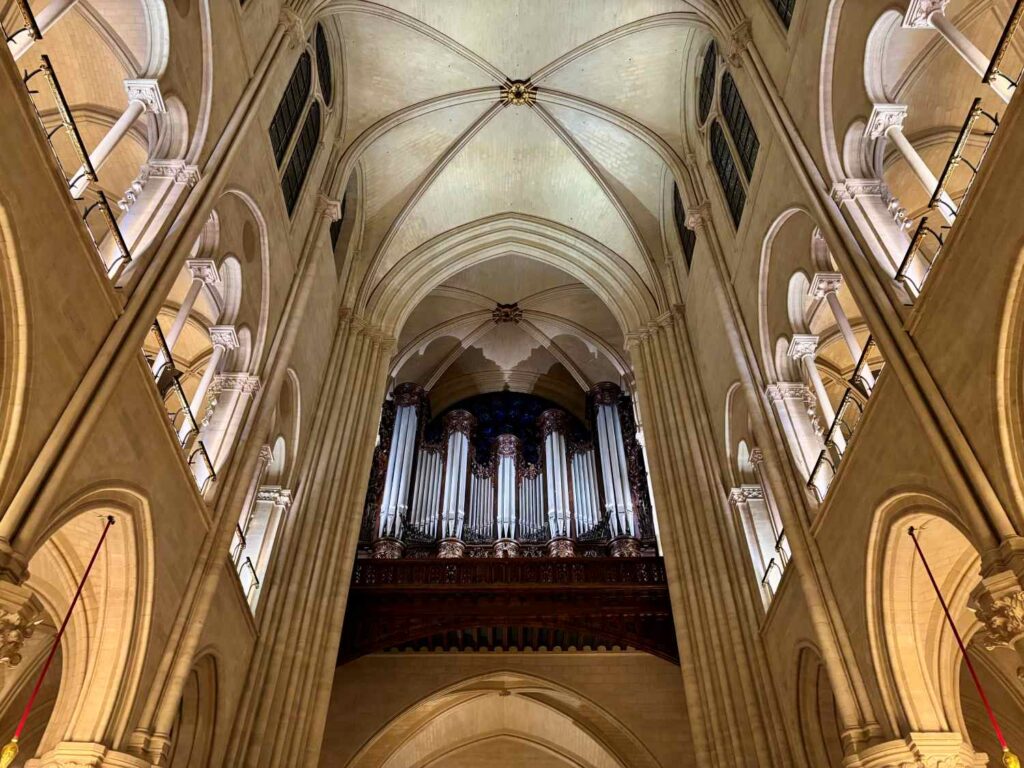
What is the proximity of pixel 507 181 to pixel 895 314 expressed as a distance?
10737 mm

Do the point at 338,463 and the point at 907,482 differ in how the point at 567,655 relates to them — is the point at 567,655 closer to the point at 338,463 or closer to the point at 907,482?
the point at 338,463

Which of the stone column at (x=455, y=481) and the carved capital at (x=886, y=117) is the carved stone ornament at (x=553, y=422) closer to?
the stone column at (x=455, y=481)

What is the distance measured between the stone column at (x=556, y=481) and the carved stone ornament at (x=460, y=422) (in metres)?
1.71

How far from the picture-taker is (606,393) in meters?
19.9

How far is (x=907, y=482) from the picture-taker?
634 cm

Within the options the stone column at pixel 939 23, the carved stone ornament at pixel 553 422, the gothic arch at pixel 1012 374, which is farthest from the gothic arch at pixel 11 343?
the carved stone ornament at pixel 553 422

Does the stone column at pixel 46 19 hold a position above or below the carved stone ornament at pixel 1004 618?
above

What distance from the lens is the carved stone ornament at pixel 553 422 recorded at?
19.7 m

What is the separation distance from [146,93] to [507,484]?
1211 cm

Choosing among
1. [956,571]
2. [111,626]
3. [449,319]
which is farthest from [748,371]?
[449,319]

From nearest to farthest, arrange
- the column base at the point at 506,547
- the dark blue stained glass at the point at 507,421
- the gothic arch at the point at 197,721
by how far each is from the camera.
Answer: the gothic arch at the point at 197,721
the column base at the point at 506,547
the dark blue stained glass at the point at 507,421

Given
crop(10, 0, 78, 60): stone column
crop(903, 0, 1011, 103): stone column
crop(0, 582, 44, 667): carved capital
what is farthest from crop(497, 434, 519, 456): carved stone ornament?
crop(0, 582, 44, 667): carved capital

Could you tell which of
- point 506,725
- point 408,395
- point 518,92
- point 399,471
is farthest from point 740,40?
point 506,725

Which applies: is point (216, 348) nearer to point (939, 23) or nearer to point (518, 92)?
point (939, 23)
